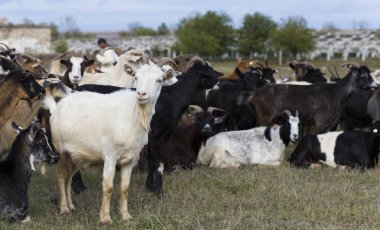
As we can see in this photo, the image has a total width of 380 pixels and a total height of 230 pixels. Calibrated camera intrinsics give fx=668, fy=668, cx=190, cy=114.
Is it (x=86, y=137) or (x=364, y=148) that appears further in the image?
(x=364, y=148)

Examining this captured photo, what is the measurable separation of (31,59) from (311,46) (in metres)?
42.7

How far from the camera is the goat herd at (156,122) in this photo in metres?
6.51

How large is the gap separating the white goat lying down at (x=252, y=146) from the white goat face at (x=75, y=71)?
2.69m

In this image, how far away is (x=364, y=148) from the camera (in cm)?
971

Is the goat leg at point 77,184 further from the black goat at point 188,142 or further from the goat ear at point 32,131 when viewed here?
the black goat at point 188,142

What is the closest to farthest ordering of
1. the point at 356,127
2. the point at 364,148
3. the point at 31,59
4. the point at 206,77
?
the point at 206,77, the point at 364,148, the point at 356,127, the point at 31,59

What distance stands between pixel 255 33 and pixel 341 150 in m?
47.9

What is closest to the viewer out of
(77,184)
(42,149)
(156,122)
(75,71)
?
(42,149)

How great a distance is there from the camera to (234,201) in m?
7.41

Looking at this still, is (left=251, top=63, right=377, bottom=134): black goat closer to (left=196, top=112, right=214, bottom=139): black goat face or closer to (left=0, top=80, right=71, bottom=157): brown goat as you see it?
(left=196, top=112, right=214, bottom=139): black goat face

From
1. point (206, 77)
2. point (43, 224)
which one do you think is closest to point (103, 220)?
point (43, 224)

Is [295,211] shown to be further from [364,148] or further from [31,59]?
[31,59]

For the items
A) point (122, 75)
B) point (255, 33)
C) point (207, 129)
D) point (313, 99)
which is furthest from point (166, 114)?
point (255, 33)

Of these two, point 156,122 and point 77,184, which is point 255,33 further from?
point 77,184
